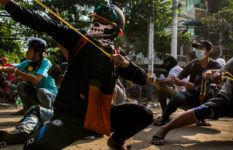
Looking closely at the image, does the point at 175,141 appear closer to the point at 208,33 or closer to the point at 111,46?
the point at 111,46

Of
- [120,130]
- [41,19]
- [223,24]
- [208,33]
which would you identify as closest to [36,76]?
[120,130]

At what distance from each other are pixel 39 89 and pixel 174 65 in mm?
3595

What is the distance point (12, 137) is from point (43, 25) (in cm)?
226

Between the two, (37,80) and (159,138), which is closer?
(159,138)

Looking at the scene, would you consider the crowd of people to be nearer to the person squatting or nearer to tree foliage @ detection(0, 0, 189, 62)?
the person squatting

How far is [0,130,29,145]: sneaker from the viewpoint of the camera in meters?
4.87

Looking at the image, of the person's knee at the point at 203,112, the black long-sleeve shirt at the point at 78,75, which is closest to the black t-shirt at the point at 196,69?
the person's knee at the point at 203,112

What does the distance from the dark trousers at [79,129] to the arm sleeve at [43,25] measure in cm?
65

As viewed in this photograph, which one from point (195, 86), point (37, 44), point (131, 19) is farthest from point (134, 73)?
point (131, 19)

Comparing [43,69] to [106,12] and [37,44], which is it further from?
[106,12]

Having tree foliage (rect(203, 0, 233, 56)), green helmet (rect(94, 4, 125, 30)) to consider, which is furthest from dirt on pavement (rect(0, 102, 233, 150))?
tree foliage (rect(203, 0, 233, 56))

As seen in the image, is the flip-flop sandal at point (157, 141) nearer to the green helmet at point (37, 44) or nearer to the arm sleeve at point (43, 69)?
the arm sleeve at point (43, 69)

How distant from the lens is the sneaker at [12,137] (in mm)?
4871

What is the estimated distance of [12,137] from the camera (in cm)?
491
